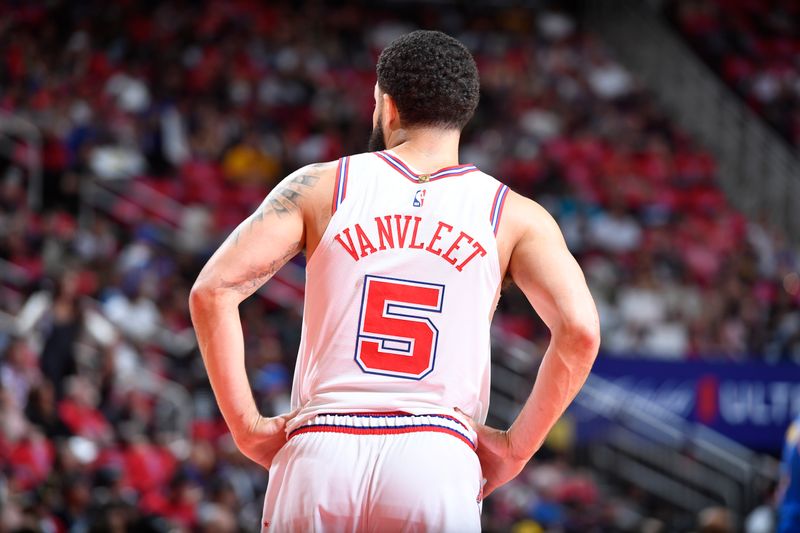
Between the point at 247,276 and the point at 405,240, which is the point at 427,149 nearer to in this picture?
the point at 405,240

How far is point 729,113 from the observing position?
64.1 ft

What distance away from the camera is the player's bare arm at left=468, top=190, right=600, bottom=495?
3109mm

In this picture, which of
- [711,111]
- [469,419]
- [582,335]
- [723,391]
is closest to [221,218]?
[723,391]

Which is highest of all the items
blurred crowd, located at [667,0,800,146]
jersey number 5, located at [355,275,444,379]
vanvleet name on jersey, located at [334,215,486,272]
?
blurred crowd, located at [667,0,800,146]

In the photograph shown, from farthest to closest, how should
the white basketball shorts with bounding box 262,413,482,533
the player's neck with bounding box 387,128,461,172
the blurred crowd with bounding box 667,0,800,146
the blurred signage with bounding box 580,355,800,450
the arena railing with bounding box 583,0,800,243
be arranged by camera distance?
1. the blurred crowd with bounding box 667,0,800,146
2. the arena railing with bounding box 583,0,800,243
3. the blurred signage with bounding box 580,355,800,450
4. the player's neck with bounding box 387,128,461,172
5. the white basketball shorts with bounding box 262,413,482,533

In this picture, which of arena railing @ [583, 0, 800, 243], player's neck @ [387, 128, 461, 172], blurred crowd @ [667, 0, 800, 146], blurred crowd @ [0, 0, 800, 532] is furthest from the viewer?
blurred crowd @ [667, 0, 800, 146]

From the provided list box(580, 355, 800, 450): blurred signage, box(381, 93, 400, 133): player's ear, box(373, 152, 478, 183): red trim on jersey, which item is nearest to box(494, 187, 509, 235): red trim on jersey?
box(373, 152, 478, 183): red trim on jersey

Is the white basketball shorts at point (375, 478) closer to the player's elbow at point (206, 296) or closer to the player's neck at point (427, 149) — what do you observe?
the player's elbow at point (206, 296)

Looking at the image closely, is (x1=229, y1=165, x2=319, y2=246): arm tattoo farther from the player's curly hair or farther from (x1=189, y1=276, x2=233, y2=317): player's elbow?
the player's curly hair

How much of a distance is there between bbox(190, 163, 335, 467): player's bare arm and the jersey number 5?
0.80 feet

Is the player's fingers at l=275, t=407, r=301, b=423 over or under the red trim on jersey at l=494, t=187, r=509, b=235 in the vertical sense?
under

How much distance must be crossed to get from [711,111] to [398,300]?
1782 cm

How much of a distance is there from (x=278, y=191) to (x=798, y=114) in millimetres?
18018

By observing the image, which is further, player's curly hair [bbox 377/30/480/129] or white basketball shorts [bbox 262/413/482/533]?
player's curly hair [bbox 377/30/480/129]
